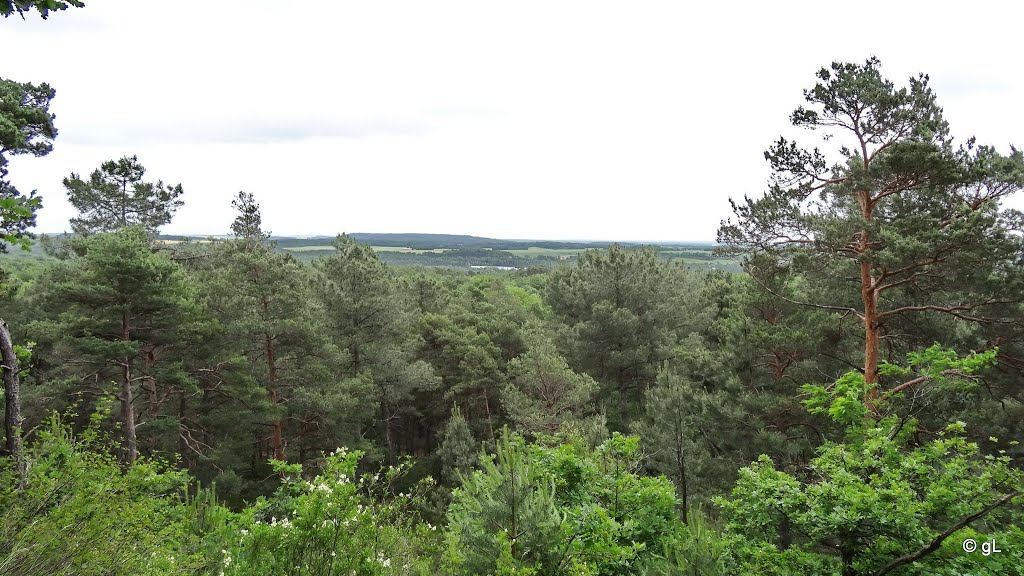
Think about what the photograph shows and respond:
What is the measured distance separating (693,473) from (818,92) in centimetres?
944

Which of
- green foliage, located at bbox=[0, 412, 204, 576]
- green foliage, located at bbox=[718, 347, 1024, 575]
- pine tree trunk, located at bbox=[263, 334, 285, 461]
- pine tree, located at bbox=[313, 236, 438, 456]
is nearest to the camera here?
green foliage, located at bbox=[0, 412, 204, 576]

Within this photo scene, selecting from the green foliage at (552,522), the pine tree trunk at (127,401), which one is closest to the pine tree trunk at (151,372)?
the pine tree trunk at (127,401)

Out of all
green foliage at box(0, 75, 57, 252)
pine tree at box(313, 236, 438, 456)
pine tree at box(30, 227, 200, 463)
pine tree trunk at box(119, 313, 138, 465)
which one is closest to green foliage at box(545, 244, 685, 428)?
pine tree at box(313, 236, 438, 456)

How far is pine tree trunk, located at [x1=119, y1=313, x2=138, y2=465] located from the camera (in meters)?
11.3

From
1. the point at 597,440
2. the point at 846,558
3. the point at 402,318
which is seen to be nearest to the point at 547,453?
the point at 846,558

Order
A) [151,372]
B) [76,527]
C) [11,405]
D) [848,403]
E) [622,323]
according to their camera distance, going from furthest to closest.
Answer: [622,323]
[151,372]
[848,403]
[11,405]
[76,527]

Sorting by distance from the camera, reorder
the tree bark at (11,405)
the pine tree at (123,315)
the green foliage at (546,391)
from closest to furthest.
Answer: the tree bark at (11,405)
the pine tree at (123,315)
the green foliage at (546,391)

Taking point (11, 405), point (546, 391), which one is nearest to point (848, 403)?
point (11, 405)

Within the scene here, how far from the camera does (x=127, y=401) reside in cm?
1150

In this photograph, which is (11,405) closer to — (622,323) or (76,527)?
(76,527)

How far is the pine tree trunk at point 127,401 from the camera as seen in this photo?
11.3 metres

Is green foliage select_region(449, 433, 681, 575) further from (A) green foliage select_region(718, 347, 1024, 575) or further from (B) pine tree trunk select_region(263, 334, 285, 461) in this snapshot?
(B) pine tree trunk select_region(263, 334, 285, 461)

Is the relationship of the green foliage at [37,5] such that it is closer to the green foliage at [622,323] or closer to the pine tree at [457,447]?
the pine tree at [457,447]

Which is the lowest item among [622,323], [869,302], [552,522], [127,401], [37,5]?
[127,401]
